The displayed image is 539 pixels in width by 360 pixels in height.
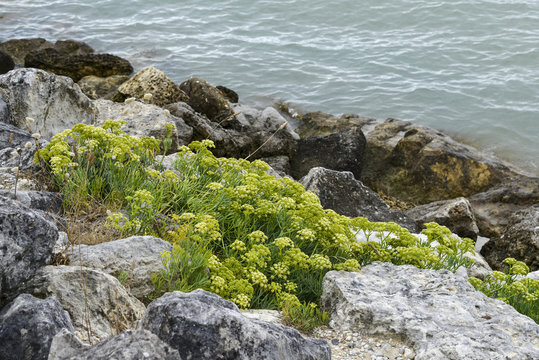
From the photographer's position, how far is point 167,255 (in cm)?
475

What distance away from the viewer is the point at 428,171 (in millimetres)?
13023

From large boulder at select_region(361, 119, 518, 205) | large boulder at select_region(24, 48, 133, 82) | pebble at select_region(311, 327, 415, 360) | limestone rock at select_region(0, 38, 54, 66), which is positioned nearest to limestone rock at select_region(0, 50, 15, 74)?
large boulder at select_region(24, 48, 133, 82)

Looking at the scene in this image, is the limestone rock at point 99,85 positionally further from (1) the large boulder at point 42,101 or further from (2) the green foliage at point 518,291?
(2) the green foliage at point 518,291

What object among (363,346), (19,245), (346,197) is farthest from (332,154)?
(19,245)

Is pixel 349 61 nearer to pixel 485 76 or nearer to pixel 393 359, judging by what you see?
pixel 485 76

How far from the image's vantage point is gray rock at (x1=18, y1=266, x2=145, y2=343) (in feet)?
13.0

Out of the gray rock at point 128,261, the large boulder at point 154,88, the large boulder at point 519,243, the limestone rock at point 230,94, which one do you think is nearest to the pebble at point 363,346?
the gray rock at point 128,261

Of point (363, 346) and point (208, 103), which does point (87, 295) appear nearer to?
point (363, 346)

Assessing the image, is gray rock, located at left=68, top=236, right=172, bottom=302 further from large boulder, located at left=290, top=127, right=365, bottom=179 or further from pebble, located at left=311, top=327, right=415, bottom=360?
large boulder, located at left=290, top=127, right=365, bottom=179

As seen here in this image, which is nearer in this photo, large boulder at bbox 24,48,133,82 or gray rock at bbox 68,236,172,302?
gray rock at bbox 68,236,172,302

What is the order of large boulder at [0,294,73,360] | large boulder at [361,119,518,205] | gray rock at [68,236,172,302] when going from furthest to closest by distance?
large boulder at [361,119,518,205] → gray rock at [68,236,172,302] → large boulder at [0,294,73,360]

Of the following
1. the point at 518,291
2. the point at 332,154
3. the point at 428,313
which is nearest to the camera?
the point at 428,313

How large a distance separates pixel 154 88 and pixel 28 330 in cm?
1138

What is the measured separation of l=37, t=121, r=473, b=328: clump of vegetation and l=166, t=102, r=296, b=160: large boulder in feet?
17.6
